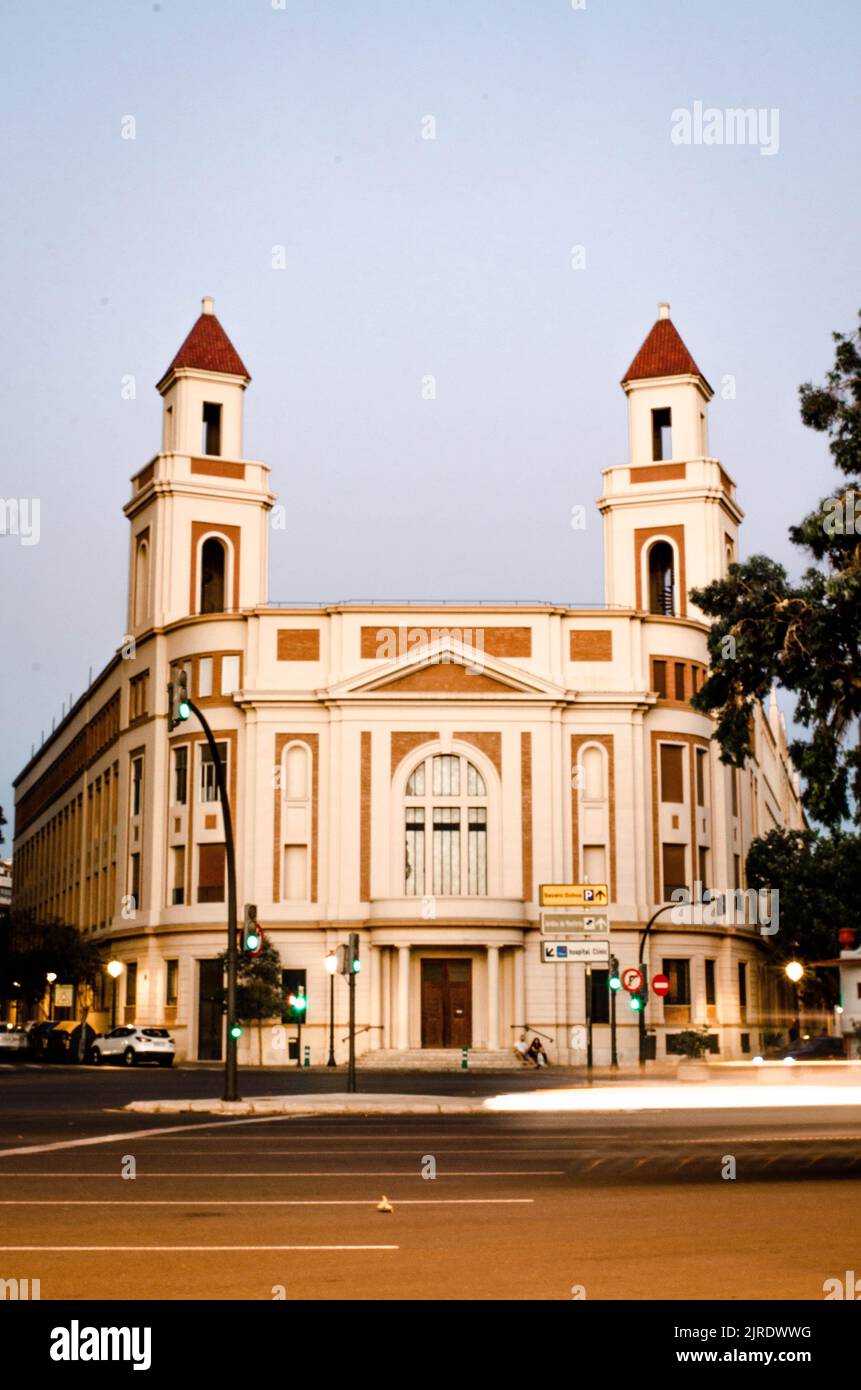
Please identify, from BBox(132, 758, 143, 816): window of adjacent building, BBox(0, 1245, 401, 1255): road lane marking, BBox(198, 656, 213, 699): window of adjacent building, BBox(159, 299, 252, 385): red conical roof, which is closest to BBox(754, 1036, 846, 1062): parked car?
BBox(0, 1245, 401, 1255): road lane marking

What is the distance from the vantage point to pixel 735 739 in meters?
36.0

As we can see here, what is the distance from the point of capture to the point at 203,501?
7600cm

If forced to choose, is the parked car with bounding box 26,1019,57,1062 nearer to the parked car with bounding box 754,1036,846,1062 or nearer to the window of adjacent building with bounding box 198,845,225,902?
the window of adjacent building with bounding box 198,845,225,902

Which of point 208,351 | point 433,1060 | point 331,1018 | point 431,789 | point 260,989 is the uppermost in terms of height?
point 208,351

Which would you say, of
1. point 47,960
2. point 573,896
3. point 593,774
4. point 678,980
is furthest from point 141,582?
point 573,896

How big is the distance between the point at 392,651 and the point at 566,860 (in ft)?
36.0

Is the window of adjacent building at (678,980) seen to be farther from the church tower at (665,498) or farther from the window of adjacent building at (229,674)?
the window of adjacent building at (229,674)

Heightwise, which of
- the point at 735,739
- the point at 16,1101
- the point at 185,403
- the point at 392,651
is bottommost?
the point at 16,1101

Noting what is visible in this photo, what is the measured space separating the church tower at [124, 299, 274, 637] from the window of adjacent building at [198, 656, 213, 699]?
3.66 m

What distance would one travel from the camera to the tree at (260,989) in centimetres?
6519

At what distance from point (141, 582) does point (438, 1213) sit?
68.3 metres

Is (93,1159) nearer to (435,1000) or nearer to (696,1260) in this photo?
(696,1260)

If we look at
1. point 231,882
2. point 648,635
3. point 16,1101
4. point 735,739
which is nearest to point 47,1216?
point 231,882

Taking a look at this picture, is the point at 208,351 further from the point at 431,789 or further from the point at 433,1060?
the point at 433,1060
